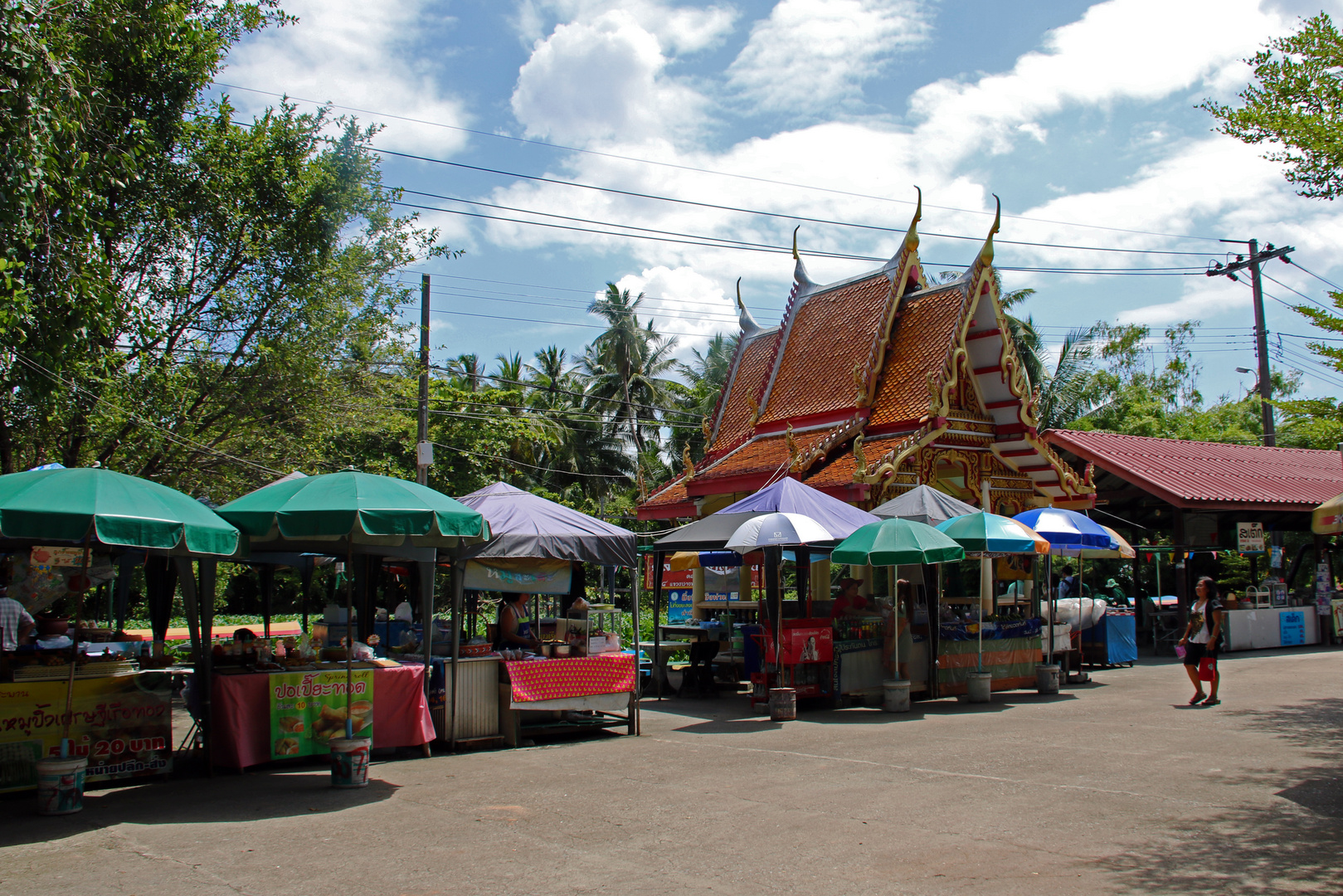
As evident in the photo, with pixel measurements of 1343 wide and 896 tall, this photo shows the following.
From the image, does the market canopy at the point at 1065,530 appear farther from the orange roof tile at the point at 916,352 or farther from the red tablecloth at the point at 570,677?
the red tablecloth at the point at 570,677

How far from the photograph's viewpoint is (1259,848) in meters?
6.01

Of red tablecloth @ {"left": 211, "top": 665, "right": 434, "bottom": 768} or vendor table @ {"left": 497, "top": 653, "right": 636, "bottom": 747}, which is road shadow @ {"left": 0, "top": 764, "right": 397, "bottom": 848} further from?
vendor table @ {"left": 497, "top": 653, "right": 636, "bottom": 747}

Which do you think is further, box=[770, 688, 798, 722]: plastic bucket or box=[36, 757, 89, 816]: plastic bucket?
box=[770, 688, 798, 722]: plastic bucket

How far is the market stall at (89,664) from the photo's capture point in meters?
7.18

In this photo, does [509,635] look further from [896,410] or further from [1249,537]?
[1249,537]

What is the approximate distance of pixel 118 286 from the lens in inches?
557

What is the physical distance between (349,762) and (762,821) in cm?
355

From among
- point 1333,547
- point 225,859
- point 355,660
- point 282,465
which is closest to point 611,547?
point 355,660

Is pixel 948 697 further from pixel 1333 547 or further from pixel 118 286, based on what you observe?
pixel 1333 547

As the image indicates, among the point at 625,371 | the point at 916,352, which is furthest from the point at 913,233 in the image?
the point at 625,371

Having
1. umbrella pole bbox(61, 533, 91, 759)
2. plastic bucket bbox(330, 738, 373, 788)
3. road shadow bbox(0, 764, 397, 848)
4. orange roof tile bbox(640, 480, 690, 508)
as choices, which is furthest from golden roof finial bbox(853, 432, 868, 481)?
umbrella pole bbox(61, 533, 91, 759)

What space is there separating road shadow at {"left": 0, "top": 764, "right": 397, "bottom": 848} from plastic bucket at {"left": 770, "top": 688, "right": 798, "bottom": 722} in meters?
5.16

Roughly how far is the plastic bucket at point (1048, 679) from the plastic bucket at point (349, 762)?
10.2 metres

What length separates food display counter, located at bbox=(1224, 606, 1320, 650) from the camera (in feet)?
68.8
